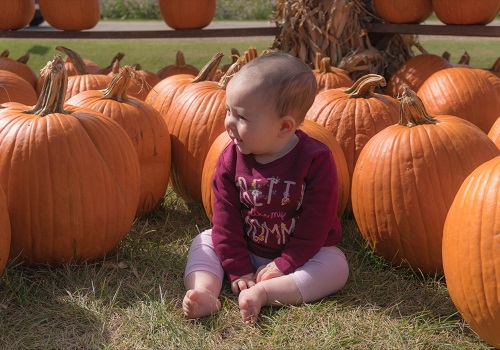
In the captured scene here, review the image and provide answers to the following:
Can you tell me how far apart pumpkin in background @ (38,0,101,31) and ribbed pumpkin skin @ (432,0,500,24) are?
10.0 feet

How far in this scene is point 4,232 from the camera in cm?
286

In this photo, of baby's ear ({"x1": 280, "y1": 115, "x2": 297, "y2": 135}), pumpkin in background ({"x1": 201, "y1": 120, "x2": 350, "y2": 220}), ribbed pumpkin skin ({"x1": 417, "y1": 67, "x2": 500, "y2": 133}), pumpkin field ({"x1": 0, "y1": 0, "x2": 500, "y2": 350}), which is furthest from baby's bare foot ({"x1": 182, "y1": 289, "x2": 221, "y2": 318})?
ribbed pumpkin skin ({"x1": 417, "y1": 67, "x2": 500, "y2": 133})

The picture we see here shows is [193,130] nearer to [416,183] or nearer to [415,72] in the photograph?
[416,183]

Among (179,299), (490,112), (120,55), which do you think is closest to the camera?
(179,299)

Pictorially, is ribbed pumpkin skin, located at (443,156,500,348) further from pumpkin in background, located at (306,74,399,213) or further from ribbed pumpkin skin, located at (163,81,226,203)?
ribbed pumpkin skin, located at (163,81,226,203)

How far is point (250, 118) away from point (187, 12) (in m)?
3.87

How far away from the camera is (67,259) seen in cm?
320

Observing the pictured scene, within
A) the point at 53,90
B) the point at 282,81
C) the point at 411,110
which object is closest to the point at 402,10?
the point at 411,110

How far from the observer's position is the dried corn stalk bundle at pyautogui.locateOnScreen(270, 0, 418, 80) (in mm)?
5668

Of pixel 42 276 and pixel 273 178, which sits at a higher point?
pixel 273 178

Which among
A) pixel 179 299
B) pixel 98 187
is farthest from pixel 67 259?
pixel 179 299

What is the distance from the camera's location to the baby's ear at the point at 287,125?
9.33 ft

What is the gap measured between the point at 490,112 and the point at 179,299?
282 centimetres

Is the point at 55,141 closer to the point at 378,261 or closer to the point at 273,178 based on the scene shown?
the point at 273,178
